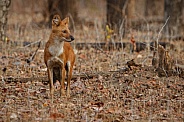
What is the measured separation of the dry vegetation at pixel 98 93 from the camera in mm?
6395

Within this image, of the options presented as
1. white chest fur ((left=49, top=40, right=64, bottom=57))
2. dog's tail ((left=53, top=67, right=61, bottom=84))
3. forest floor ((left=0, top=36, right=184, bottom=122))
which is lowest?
forest floor ((left=0, top=36, right=184, bottom=122))

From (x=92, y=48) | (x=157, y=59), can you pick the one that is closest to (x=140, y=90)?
(x=157, y=59)

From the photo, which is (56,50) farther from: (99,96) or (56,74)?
(99,96)

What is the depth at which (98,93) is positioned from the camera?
7.64m

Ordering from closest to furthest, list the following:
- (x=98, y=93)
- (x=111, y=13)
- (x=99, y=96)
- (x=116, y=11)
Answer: (x=99, y=96)
(x=98, y=93)
(x=116, y=11)
(x=111, y=13)

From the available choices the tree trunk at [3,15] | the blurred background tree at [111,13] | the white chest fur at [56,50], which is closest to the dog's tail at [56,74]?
the white chest fur at [56,50]

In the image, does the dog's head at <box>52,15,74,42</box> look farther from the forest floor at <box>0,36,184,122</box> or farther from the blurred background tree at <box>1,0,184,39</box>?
the blurred background tree at <box>1,0,184,39</box>

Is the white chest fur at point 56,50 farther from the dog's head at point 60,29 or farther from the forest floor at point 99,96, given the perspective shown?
the forest floor at point 99,96

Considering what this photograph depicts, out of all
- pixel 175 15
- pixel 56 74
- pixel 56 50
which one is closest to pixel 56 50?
pixel 56 50

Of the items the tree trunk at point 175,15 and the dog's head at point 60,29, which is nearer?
the dog's head at point 60,29

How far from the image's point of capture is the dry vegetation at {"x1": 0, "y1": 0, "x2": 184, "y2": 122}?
6.39 metres

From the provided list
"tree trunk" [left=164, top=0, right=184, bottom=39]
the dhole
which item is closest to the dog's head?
the dhole

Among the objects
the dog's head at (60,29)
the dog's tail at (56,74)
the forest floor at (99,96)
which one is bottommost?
the forest floor at (99,96)

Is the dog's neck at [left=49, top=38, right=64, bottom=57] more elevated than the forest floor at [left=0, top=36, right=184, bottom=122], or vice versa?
the dog's neck at [left=49, top=38, right=64, bottom=57]
